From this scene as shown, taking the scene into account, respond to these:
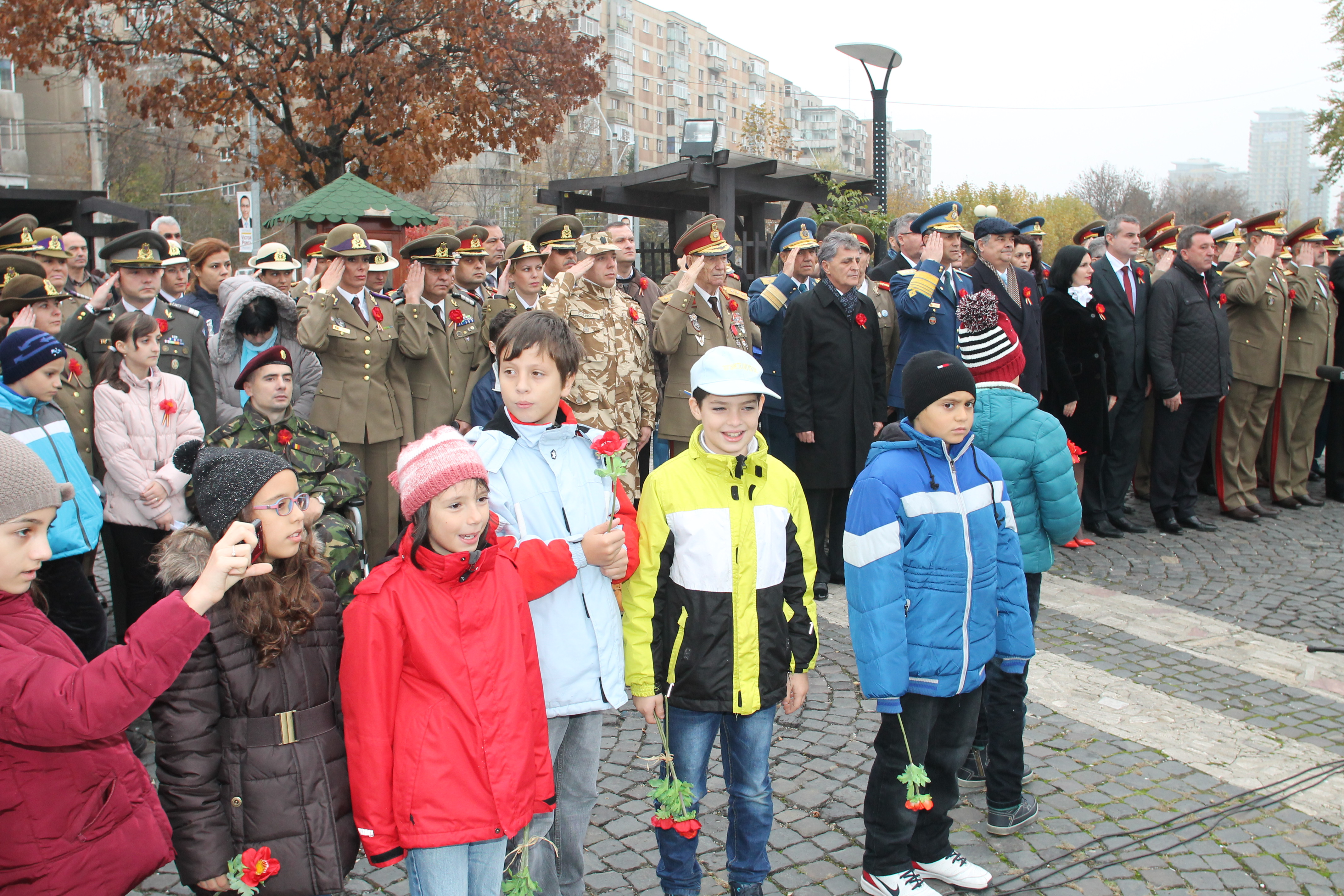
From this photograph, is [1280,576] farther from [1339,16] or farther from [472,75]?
[1339,16]

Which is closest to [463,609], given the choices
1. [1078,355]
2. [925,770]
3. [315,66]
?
[925,770]

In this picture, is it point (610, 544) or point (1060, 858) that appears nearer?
point (610, 544)

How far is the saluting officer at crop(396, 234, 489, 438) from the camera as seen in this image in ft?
22.2

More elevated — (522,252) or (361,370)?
(522,252)

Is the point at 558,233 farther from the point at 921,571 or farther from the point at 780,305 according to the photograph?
the point at 921,571

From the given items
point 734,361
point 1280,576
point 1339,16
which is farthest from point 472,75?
point 1339,16

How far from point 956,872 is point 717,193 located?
10.9m

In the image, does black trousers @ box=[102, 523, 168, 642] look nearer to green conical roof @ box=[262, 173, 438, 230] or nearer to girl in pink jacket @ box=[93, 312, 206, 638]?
girl in pink jacket @ box=[93, 312, 206, 638]

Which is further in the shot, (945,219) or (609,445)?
A: (945,219)

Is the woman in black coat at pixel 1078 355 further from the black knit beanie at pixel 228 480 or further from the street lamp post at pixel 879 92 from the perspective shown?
the black knit beanie at pixel 228 480

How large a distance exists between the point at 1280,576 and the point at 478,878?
6909 millimetres

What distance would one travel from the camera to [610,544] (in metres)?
3.01

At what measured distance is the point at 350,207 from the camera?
14.4m

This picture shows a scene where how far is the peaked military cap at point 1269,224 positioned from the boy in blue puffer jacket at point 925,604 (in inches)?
306
